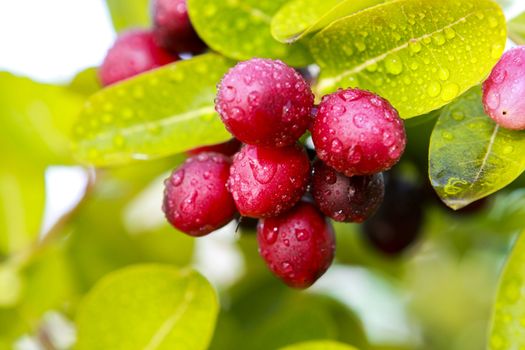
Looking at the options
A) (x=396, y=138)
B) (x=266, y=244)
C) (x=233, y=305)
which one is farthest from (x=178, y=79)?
(x=233, y=305)

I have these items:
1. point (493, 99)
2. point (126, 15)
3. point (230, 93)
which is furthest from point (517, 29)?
point (126, 15)

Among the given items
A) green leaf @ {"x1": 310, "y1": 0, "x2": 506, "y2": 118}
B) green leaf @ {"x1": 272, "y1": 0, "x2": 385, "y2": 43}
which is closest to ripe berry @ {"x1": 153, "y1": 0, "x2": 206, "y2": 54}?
green leaf @ {"x1": 272, "y1": 0, "x2": 385, "y2": 43}

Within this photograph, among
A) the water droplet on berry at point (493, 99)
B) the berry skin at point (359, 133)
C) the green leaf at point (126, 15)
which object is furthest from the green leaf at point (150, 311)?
the green leaf at point (126, 15)

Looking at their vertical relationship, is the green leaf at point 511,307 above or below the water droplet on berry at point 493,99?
below

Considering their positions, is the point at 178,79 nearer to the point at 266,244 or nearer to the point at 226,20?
the point at 226,20

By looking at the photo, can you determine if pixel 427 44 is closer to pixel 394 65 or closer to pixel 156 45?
pixel 394 65

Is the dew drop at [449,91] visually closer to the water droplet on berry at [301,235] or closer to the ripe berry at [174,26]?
the water droplet on berry at [301,235]

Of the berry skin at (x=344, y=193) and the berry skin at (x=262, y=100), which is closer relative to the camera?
the berry skin at (x=262, y=100)
